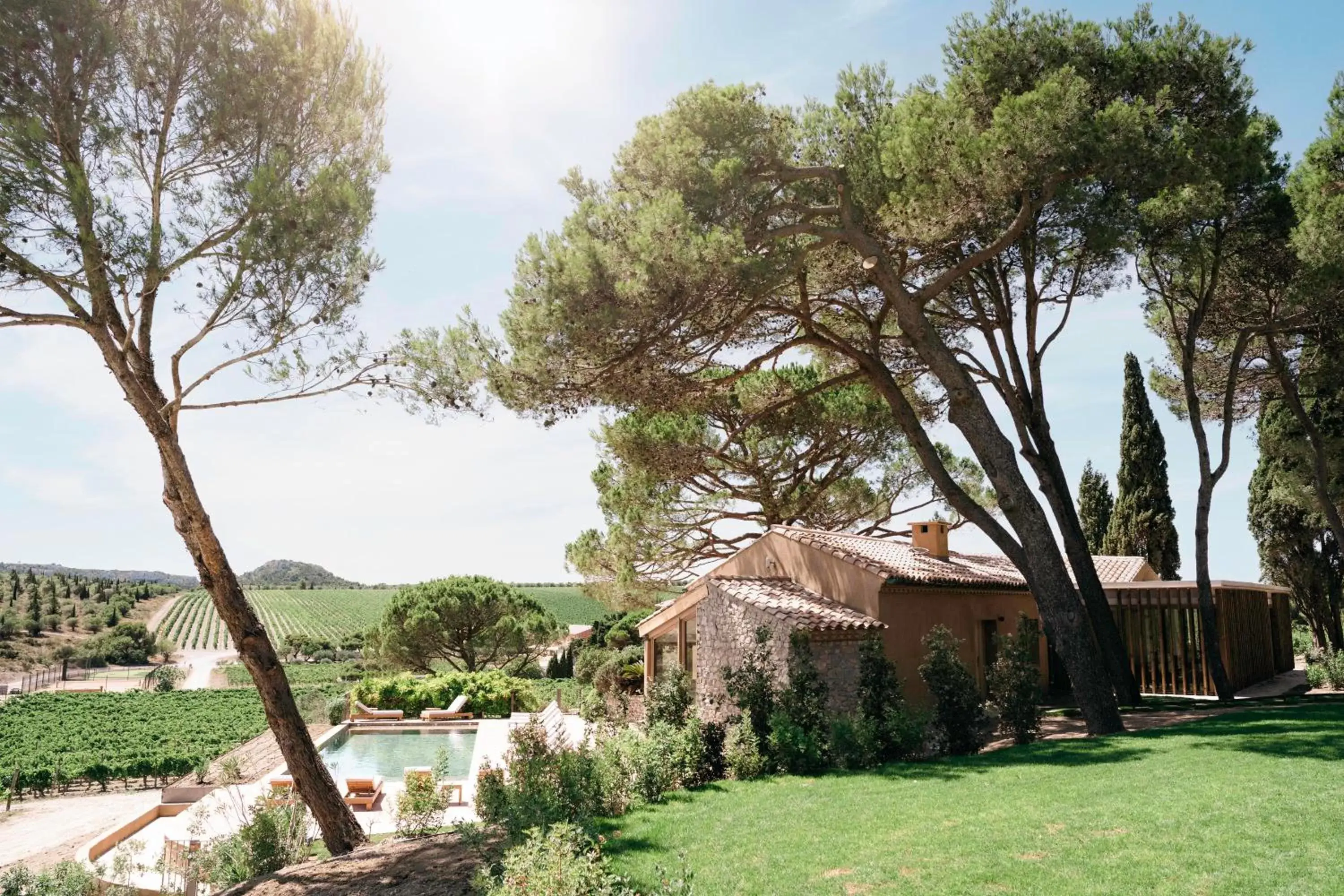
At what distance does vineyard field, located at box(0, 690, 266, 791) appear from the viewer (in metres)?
23.2

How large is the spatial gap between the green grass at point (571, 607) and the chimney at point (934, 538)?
58238mm

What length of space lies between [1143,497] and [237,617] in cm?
2653

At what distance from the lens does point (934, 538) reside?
735 inches

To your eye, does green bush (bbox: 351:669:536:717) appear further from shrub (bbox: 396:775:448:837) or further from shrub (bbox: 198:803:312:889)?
shrub (bbox: 198:803:312:889)

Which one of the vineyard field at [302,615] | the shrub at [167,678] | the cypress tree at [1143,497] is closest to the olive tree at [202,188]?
the cypress tree at [1143,497]

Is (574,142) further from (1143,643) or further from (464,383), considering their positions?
(1143,643)

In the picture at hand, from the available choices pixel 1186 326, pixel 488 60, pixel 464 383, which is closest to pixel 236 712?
pixel 464 383

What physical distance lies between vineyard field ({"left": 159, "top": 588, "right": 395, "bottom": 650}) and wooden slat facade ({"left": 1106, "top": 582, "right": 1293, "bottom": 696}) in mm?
63692

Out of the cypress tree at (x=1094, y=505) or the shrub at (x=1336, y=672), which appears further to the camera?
the cypress tree at (x=1094, y=505)

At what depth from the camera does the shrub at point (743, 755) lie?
10.8 meters

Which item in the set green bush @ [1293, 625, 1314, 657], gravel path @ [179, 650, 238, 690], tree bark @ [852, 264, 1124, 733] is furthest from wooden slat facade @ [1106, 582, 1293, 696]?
gravel path @ [179, 650, 238, 690]

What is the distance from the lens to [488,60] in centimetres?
1110

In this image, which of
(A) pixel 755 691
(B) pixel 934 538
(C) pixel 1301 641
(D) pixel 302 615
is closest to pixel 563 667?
(B) pixel 934 538

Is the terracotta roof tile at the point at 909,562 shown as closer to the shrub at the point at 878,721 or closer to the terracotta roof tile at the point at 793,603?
the terracotta roof tile at the point at 793,603
